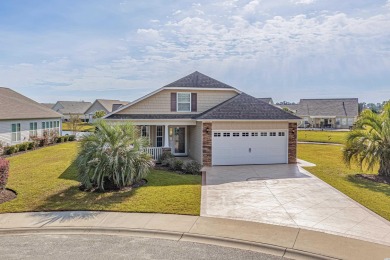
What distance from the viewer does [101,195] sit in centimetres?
1143

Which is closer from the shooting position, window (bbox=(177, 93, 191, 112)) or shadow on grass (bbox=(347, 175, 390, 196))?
shadow on grass (bbox=(347, 175, 390, 196))

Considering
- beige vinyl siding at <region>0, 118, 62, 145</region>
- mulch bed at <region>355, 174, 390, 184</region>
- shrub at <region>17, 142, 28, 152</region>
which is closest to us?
mulch bed at <region>355, 174, 390, 184</region>

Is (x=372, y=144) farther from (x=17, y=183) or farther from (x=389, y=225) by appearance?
(x=17, y=183)

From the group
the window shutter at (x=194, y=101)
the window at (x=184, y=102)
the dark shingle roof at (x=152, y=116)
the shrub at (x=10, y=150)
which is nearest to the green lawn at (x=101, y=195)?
the dark shingle roof at (x=152, y=116)

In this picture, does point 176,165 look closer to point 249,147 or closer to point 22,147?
point 249,147

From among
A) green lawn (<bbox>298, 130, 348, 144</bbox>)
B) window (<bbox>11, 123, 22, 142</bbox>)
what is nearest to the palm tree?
green lawn (<bbox>298, 130, 348, 144</bbox>)

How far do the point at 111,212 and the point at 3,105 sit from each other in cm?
2378

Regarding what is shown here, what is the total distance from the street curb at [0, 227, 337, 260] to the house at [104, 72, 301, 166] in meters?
10.2

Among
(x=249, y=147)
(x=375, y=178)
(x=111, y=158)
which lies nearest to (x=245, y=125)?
(x=249, y=147)

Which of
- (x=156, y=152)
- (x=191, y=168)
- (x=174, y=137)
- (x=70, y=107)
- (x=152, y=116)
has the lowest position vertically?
(x=191, y=168)

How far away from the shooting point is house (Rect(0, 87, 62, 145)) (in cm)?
2542

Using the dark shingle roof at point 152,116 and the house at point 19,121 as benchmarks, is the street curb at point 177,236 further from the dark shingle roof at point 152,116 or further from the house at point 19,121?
the house at point 19,121

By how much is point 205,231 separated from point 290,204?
402 cm

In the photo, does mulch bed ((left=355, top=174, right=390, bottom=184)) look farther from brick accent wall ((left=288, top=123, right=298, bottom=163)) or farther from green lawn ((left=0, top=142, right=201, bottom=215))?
green lawn ((left=0, top=142, right=201, bottom=215))
